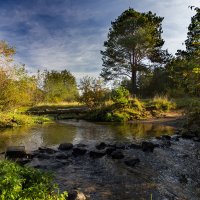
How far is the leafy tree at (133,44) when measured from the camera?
4603 cm

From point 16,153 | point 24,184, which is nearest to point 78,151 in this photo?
point 16,153

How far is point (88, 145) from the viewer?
1504 cm

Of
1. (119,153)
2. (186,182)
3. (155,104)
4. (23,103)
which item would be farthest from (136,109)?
(186,182)

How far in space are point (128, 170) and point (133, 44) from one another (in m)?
37.7

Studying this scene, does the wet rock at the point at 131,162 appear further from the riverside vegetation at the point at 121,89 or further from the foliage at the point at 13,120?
the foliage at the point at 13,120

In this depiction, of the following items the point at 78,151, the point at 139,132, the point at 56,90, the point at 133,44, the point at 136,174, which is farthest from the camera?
the point at 56,90

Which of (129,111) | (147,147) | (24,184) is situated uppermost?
(129,111)

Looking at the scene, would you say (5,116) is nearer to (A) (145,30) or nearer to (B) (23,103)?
(B) (23,103)

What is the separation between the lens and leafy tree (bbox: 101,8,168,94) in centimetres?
4603

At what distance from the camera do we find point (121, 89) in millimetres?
30812

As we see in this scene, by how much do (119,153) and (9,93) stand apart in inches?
566

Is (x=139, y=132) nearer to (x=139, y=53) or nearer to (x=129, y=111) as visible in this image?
(x=129, y=111)

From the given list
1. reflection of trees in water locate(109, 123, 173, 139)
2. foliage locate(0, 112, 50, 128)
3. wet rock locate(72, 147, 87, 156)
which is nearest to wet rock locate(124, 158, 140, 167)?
wet rock locate(72, 147, 87, 156)

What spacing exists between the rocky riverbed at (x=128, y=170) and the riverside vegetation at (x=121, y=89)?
184 cm
